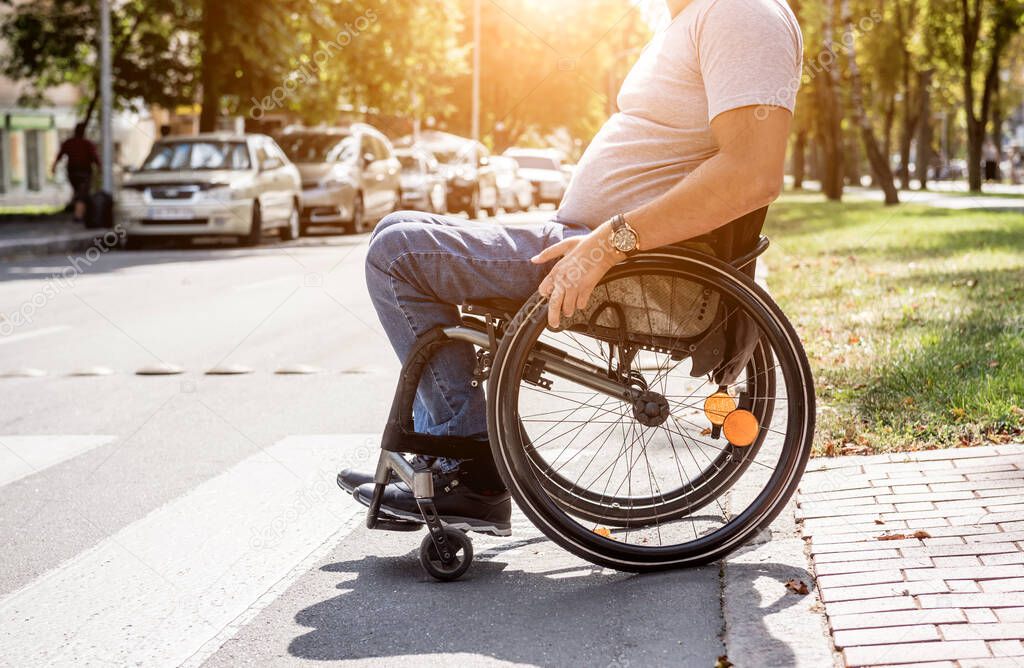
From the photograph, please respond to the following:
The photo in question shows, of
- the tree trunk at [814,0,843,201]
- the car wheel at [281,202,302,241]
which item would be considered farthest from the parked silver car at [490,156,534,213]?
the car wheel at [281,202,302,241]

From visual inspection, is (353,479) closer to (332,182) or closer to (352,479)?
(352,479)

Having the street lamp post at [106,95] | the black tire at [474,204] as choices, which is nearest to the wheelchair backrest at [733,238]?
the street lamp post at [106,95]

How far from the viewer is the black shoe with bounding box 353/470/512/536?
12.5ft

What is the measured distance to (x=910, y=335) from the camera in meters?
7.39

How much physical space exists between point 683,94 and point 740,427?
0.93m

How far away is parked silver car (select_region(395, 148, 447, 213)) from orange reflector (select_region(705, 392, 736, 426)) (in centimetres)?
2548

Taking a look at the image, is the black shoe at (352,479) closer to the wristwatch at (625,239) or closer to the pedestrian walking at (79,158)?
the wristwatch at (625,239)

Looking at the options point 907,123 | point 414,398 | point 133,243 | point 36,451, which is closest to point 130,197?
point 133,243

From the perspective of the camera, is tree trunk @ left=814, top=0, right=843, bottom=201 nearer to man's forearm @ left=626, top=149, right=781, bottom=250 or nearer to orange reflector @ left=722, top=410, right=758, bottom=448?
orange reflector @ left=722, top=410, right=758, bottom=448

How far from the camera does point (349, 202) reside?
2520 cm

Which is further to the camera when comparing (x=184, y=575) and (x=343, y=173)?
(x=343, y=173)

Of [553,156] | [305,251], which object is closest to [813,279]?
[305,251]

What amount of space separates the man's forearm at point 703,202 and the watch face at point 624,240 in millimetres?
18

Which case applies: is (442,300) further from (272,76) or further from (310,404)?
(272,76)
